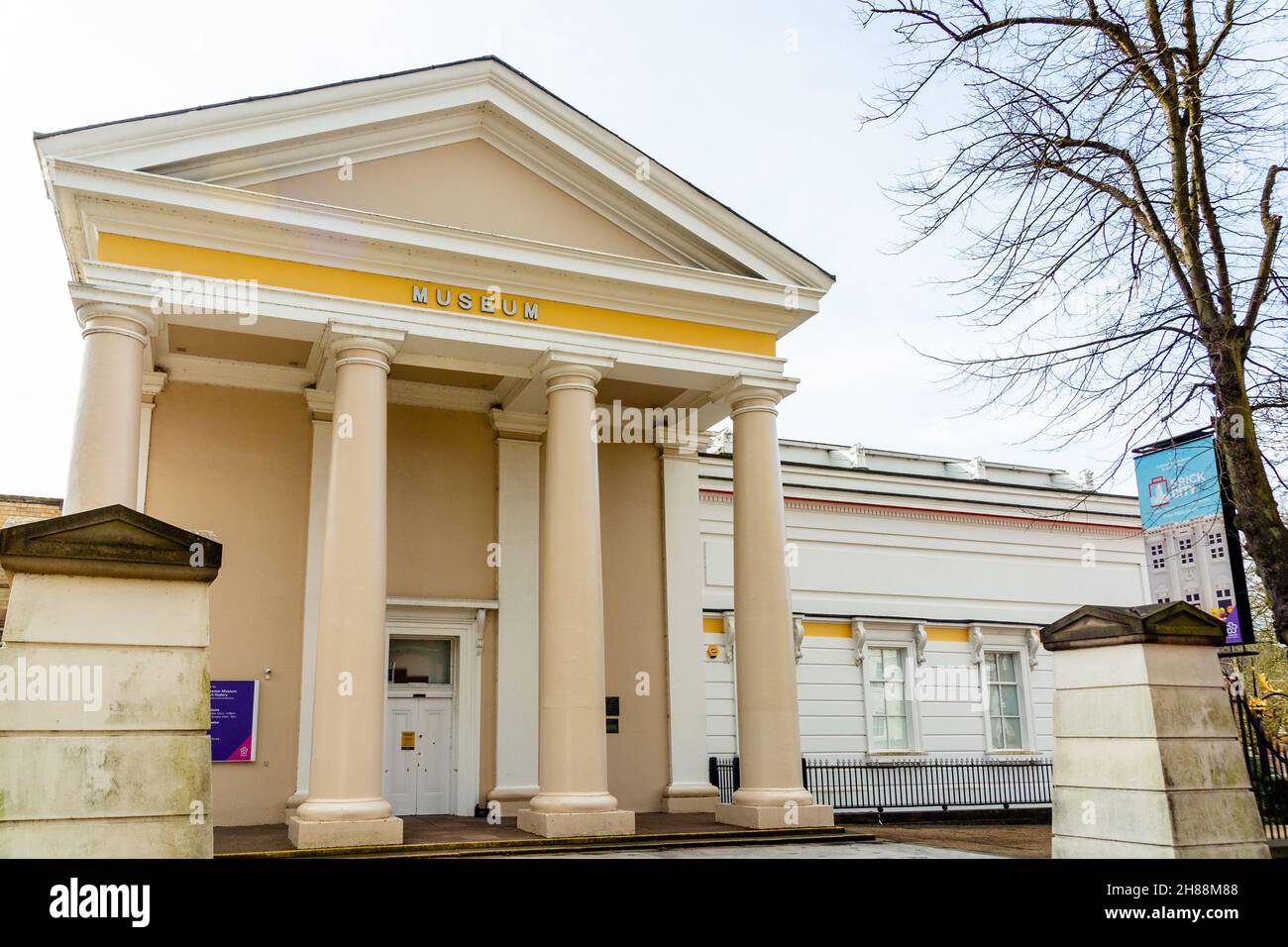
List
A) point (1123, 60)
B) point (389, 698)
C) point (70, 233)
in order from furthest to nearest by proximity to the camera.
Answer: point (389, 698) < point (70, 233) < point (1123, 60)

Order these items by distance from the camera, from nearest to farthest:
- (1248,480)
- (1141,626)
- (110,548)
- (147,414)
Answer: (110,548) < (1141,626) < (1248,480) < (147,414)

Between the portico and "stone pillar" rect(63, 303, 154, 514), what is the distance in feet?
0.10

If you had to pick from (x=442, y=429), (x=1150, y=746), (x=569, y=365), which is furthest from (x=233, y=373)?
(x=1150, y=746)

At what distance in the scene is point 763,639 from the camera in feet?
50.0

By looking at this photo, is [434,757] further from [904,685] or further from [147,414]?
[904,685]

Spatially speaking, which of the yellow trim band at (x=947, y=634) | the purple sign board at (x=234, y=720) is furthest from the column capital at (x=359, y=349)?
the yellow trim band at (x=947, y=634)

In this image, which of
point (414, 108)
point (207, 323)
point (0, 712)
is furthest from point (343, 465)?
point (0, 712)

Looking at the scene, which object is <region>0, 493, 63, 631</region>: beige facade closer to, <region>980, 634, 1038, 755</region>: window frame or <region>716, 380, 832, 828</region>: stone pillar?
<region>716, 380, 832, 828</region>: stone pillar

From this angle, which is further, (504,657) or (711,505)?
(711,505)

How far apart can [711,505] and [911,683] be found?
20.5 ft

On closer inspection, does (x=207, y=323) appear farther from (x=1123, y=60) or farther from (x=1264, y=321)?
(x=1264, y=321)

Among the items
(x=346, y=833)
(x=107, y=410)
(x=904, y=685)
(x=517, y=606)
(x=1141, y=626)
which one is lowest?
(x=346, y=833)

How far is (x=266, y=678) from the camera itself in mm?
15344

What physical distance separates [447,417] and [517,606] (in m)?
3.36
